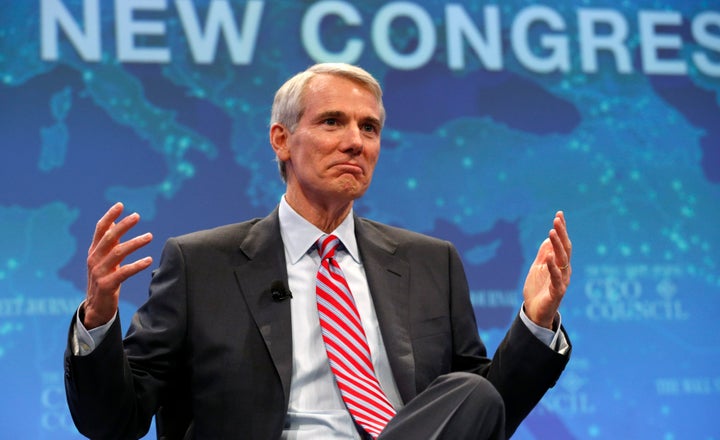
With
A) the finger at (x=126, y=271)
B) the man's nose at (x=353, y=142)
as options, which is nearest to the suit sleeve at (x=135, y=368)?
the finger at (x=126, y=271)

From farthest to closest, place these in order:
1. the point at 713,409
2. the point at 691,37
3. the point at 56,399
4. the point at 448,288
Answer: the point at 691,37, the point at 713,409, the point at 56,399, the point at 448,288

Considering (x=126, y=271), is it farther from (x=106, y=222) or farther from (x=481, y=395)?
(x=481, y=395)

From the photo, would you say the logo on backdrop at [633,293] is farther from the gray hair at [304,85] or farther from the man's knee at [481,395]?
the man's knee at [481,395]

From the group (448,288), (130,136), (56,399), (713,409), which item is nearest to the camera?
(448,288)

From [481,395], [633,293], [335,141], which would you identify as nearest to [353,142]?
[335,141]

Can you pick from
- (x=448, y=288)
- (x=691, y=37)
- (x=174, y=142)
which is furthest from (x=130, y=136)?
(x=691, y=37)

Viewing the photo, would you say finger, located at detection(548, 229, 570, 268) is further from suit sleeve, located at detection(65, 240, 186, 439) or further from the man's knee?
suit sleeve, located at detection(65, 240, 186, 439)

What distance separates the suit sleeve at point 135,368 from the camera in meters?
2.06

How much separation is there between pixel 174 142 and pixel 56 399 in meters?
1.07

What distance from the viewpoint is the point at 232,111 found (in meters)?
3.85

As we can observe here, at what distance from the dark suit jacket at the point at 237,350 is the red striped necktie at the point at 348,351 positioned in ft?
0.22

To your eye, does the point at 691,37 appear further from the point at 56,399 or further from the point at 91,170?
the point at 56,399

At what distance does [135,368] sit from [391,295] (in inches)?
25.9

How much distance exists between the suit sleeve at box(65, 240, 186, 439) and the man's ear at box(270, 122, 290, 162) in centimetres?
45
